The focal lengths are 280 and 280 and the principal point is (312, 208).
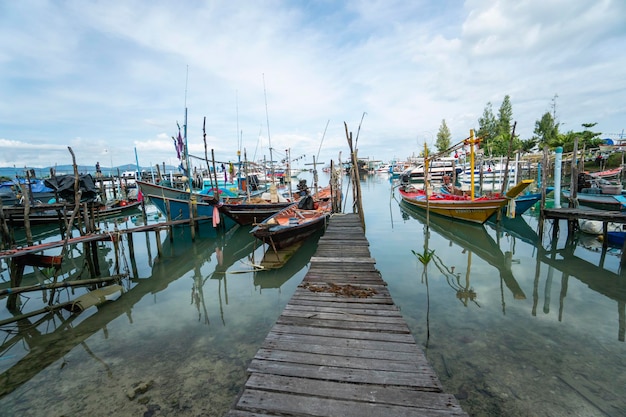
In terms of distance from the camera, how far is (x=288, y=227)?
37.0 ft

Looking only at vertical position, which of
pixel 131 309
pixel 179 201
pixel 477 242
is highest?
pixel 179 201

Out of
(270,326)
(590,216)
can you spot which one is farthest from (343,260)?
(590,216)

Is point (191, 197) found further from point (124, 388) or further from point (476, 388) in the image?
point (476, 388)

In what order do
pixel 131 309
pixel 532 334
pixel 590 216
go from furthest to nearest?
1. pixel 590 216
2. pixel 131 309
3. pixel 532 334

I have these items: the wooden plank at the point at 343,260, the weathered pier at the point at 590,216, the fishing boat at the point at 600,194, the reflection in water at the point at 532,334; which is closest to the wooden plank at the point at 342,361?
the reflection in water at the point at 532,334

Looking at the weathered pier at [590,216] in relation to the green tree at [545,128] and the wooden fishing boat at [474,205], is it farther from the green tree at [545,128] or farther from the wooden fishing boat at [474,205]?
the green tree at [545,128]

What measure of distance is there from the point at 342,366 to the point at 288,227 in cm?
801

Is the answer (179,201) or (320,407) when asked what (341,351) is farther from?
(179,201)

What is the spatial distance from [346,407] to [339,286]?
131 inches

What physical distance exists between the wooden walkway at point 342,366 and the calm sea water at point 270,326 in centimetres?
153

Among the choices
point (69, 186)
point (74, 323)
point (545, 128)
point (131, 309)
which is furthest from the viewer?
point (545, 128)

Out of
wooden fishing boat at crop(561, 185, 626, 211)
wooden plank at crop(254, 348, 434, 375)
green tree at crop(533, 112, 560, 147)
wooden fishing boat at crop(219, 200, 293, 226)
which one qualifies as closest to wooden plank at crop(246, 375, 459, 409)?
wooden plank at crop(254, 348, 434, 375)

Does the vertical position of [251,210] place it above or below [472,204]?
above

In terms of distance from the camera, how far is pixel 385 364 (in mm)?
3506
